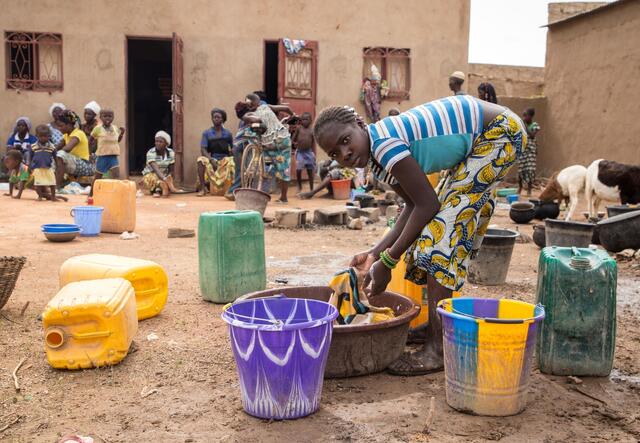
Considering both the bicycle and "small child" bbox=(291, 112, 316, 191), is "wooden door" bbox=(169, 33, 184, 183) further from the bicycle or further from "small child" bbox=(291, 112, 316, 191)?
the bicycle

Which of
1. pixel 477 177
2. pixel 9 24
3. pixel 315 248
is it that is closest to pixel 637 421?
pixel 477 177

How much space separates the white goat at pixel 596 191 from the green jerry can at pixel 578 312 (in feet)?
19.6

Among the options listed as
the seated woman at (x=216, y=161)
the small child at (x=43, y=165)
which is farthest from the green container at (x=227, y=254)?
the seated woman at (x=216, y=161)

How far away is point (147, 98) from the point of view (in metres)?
19.0

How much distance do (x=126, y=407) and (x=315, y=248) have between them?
417cm

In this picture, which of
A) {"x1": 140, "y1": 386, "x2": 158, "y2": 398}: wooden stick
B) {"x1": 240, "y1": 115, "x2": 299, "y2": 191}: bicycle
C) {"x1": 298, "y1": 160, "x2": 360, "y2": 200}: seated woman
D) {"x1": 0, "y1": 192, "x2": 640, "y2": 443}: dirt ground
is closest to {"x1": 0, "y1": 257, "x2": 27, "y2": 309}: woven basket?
{"x1": 0, "y1": 192, "x2": 640, "y2": 443}: dirt ground

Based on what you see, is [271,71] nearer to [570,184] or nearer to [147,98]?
[147,98]

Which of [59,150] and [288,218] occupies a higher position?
[59,150]

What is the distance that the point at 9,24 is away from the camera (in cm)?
1268

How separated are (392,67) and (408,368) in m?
11.5

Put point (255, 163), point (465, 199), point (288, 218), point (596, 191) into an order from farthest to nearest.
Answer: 1. point (255, 163)
2. point (596, 191)
3. point (288, 218)
4. point (465, 199)

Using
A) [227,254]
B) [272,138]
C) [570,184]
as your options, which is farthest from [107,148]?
[570,184]

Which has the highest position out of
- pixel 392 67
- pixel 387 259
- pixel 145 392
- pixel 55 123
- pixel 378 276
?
pixel 392 67

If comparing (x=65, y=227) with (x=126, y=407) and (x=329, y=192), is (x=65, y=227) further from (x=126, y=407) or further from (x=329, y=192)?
(x=329, y=192)
